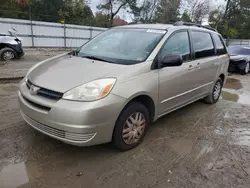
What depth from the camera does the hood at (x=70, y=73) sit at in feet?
8.75

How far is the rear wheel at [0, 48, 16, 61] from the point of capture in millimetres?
9547

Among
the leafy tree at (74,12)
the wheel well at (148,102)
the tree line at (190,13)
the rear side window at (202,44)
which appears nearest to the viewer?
the wheel well at (148,102)

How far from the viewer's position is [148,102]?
128 inches

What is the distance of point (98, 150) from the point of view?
3.10 m

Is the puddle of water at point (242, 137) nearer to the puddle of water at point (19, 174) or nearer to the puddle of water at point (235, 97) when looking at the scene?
the puddle of water at point (235, 97)

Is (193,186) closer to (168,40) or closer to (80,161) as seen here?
(80,161)

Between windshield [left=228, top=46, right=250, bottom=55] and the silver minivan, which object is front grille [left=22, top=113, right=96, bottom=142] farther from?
windshield [left=228, top=46, right=250, bottom=55]

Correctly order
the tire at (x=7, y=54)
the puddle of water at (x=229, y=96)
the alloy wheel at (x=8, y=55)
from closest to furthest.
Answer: the puddle of water at (x=229, y=96)
the tire at (x=7, y=54)
the alloy wheel at (x=8, y=55)

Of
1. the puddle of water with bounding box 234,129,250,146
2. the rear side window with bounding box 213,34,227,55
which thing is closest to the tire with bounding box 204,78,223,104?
the rear side window with bounding box 213,34,227,55

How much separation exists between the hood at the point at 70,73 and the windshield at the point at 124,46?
219 mm

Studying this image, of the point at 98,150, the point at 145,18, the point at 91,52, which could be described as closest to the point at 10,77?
the point at 91,52

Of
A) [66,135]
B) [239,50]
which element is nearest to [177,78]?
[66,135]

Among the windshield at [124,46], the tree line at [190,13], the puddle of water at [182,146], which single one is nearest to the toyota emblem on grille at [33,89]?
the windshield at [124,46]

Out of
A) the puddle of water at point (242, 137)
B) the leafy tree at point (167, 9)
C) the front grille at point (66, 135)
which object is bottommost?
the puddle of water at point (242, 137)
